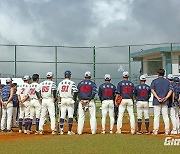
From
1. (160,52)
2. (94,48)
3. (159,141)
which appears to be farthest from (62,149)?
(160,52)

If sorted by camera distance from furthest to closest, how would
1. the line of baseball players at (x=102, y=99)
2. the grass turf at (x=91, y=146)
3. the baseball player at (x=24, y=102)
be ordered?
the baseball player at (x=24, y=102) → the line of baseball players at (x=102, y=99) → the grass turf at (x=91, y=146)

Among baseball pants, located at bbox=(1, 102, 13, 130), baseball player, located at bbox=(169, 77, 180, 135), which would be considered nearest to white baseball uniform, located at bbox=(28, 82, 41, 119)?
baseball pants, located at bbox=(1, 102, 13, 130)

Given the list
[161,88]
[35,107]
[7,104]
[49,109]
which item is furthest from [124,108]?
[7,104]

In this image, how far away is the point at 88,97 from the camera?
1432cm

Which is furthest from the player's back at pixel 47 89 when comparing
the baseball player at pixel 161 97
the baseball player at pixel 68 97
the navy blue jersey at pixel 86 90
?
the baseball player at pixel 161 97

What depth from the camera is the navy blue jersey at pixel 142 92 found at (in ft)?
48.1

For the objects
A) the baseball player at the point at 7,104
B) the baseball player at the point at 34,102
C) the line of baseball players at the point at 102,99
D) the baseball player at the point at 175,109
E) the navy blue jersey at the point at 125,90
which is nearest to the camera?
the line of baseball players at the point at 102,99

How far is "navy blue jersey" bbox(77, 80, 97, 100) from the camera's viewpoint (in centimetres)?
1434

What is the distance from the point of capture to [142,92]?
48.3ft

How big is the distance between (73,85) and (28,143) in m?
3.35

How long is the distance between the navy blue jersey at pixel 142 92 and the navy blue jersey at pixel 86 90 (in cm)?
162

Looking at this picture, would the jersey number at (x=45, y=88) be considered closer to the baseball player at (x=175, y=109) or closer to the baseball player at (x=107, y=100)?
the baseball player at (x=107, y=100)

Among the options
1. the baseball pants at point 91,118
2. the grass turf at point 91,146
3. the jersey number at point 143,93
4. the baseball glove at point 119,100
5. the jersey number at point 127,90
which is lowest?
the grass turf at point 91,146

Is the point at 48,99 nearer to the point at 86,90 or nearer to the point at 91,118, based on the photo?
the point at 86,90
